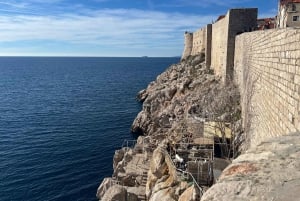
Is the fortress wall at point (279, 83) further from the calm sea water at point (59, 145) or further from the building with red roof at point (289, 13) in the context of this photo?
the building with red roof at point (289, 13)

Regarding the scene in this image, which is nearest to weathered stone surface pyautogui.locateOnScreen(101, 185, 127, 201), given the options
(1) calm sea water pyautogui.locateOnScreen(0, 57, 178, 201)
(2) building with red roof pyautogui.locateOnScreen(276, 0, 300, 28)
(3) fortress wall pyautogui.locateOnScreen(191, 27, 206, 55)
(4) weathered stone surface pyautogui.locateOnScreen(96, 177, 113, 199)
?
(4) weathered stone surface pyautogui.locateOnScreen(96, 177, 113, 199)

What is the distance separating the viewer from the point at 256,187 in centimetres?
290

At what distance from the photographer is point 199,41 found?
5981 centimetres

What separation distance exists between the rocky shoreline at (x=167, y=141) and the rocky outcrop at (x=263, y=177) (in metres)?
9.87

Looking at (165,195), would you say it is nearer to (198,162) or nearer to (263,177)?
(198,162)

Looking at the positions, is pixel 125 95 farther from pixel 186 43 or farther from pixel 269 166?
pixel 269 166

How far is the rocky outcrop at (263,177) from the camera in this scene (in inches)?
110

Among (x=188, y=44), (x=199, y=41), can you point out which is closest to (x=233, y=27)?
(x=199, y=41)

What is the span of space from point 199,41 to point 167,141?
130 ft

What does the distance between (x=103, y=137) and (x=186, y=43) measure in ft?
129

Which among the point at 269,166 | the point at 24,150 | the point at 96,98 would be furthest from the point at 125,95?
the point at 269,166

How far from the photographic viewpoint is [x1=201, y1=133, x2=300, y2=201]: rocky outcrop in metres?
2.79

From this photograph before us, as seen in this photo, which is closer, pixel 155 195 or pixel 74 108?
pixel 155 195

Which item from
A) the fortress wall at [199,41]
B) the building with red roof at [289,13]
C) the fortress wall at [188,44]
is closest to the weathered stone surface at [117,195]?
the building with red roof at [289,13]
